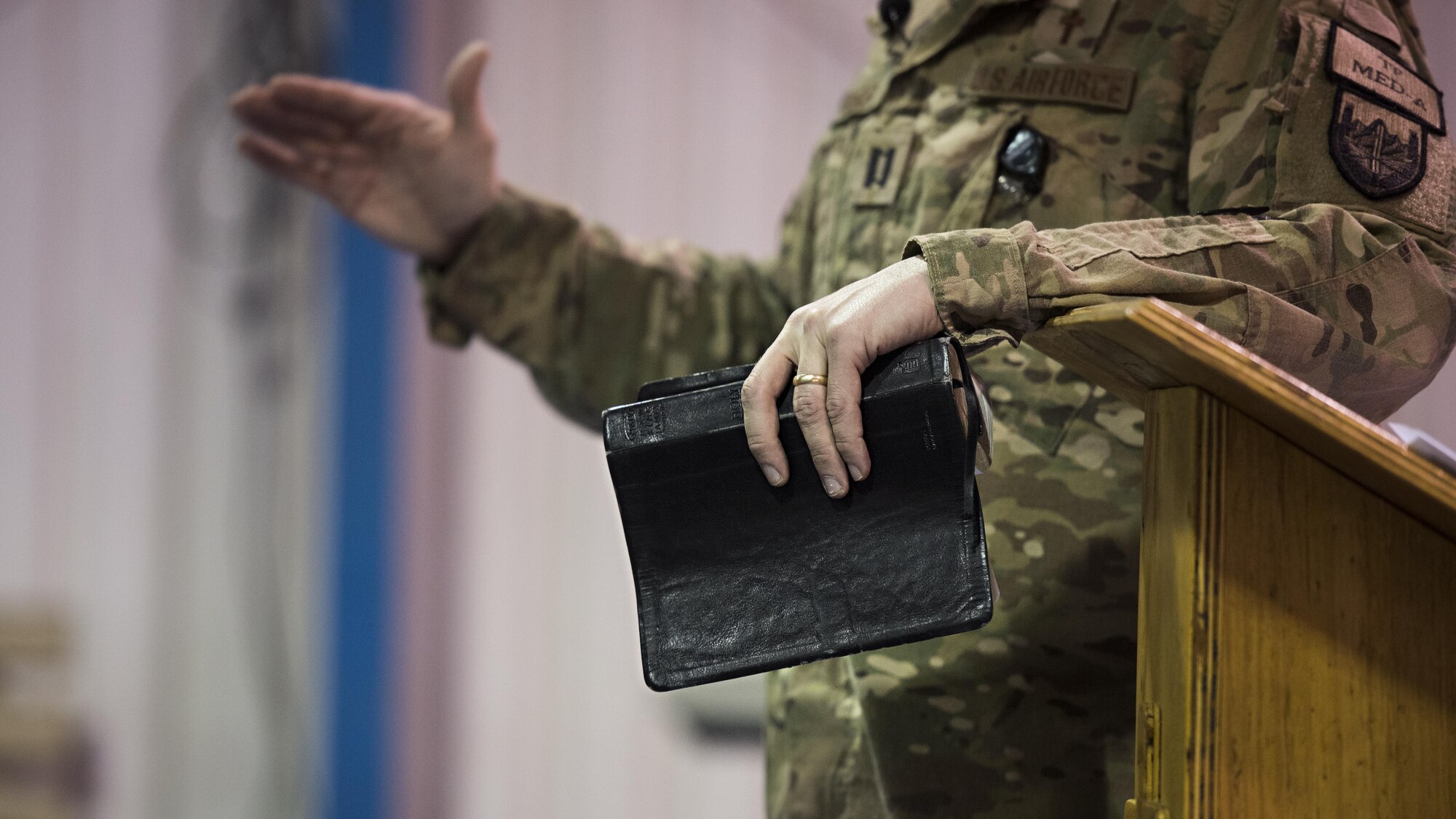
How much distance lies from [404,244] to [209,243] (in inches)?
50.9

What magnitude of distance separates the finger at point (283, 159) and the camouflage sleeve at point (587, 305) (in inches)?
6.5

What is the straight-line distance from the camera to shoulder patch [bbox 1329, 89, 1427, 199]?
676 millimetres

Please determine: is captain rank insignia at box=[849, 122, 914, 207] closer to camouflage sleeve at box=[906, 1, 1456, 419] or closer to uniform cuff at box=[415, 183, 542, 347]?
camouflage sleeve at box=[906, 1, 1456, 419]

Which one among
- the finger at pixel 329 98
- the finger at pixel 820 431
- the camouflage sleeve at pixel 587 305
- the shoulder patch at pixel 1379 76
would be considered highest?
the shoulder patch at pixel 1379 76

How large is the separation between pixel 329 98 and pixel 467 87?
0.49 feet

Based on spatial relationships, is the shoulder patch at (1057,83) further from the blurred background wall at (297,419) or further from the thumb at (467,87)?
the blurred background wall at (297,419)

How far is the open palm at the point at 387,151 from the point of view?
1.11m

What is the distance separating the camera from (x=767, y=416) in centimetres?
57

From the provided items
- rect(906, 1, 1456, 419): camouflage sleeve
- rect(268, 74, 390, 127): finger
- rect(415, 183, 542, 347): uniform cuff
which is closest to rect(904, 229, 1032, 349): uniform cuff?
rect(906, 1, 1456, 419): camouflage sleeve

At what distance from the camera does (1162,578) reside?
0.53m

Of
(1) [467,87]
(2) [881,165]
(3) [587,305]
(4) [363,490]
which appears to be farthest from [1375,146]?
(4) [363,490]

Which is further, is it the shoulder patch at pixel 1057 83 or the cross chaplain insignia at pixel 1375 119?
the shoulder patch at pixel 1057 83

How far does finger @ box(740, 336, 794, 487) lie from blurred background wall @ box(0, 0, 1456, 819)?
58.8 inches

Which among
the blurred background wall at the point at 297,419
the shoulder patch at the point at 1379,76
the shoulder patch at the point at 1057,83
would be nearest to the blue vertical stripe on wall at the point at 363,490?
the blurred background wall at the point at 297,419
